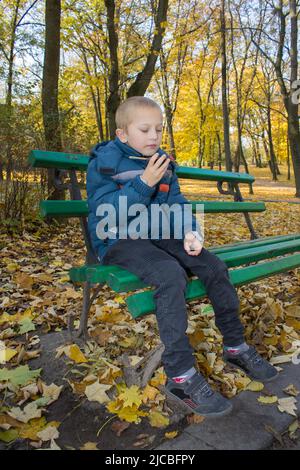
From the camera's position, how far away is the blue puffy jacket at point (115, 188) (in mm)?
2033

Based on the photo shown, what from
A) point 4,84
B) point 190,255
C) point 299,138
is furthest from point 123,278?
point 4,84

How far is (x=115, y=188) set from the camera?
2184 millimetres

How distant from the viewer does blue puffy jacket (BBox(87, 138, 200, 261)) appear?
2.03m

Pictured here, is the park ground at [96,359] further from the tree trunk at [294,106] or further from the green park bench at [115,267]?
the tree trunk at [294,106]

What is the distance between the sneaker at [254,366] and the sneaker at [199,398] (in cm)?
31

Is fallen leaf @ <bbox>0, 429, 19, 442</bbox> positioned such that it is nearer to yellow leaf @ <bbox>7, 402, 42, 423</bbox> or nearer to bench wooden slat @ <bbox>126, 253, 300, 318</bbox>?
yellow leaf @ <bbox>7, 402, 42, 423</bbox>

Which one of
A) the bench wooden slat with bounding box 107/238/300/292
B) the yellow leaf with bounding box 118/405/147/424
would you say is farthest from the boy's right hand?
the yellow leaf with bounding box 118/405/147/424

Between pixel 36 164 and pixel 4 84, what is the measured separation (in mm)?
14629

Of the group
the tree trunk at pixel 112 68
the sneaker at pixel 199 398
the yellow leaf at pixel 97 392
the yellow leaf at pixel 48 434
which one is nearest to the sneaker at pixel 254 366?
the sneaker at pixel 199 398

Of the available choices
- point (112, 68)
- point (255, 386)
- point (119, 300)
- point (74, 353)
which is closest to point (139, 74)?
point (112, 68)

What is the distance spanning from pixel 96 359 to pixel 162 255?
730 millimetres

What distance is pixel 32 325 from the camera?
267cm

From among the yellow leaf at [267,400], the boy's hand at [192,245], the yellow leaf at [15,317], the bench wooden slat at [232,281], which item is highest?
the boy's hand at [192,245]

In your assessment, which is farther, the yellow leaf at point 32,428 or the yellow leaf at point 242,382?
the yellow leaf at point 242,382
